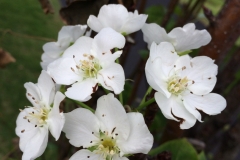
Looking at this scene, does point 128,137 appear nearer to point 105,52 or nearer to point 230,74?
point 105,52

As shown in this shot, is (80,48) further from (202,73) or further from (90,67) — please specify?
(202,73)

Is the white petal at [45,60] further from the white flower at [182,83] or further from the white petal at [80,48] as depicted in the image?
the white flower at [182,83]

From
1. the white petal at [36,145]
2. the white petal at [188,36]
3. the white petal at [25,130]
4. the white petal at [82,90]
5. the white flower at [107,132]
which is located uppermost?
the white petal at [188,36]

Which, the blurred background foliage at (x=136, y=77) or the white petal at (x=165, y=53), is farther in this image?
the blurred background foliage at (x=136, y=77)

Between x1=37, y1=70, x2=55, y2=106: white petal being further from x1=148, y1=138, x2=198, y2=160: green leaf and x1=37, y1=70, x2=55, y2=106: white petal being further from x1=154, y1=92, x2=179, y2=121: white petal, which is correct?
x1=148, y1=138, x2=198, y2=160: green leaf

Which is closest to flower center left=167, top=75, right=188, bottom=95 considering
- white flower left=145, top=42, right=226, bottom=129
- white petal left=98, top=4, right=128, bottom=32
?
white flower left=145, top=42, right=226, bottom=129

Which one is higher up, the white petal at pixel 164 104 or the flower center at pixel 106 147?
the white petal at pixel 164 104

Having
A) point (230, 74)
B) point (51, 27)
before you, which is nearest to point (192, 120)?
point (230, 74)

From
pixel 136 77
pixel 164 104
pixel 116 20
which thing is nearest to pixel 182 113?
pixel 164 104

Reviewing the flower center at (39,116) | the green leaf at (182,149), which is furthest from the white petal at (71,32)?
the green leaf at (182,149)
